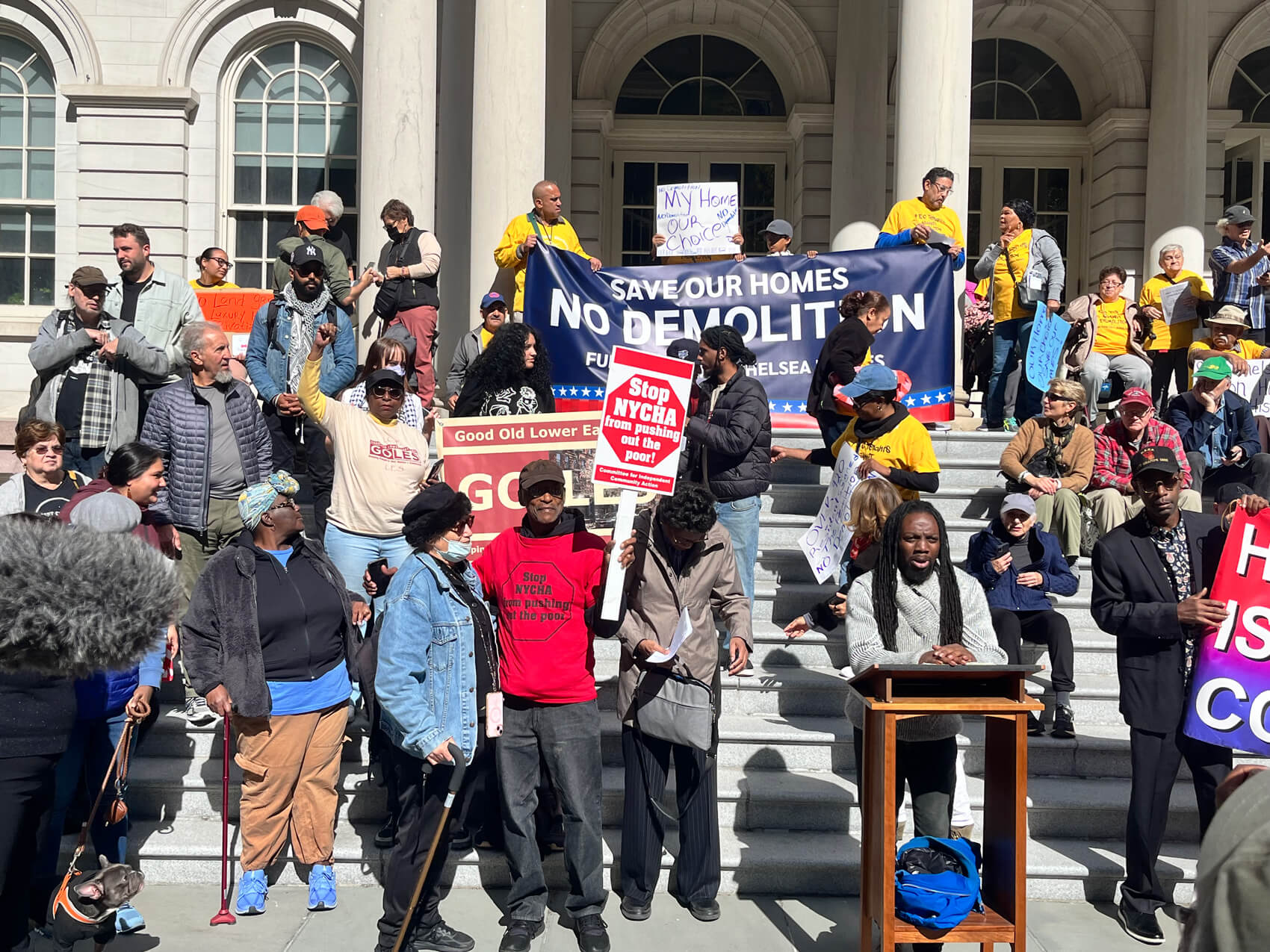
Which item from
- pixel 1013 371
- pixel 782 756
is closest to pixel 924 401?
pixel 1013 371

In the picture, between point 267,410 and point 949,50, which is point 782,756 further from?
point 949,50

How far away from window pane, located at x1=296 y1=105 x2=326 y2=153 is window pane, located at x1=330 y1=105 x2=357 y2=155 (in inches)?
4.2

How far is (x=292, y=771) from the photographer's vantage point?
6.64m

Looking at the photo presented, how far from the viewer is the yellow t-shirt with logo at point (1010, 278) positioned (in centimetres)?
1148

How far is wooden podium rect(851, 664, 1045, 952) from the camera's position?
5.34m

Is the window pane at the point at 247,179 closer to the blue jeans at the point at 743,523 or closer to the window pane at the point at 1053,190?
the window pane at the point at 1053,190

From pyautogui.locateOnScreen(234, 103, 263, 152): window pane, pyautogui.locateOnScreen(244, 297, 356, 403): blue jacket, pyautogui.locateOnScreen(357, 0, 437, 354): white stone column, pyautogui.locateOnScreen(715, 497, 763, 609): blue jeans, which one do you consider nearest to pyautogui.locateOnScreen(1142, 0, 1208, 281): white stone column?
pyautogui.locateOnScreen(357, 0, 437, 354): white stone column

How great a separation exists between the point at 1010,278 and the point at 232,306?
6886mm

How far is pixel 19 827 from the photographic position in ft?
17.2

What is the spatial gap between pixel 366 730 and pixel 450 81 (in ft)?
31.4

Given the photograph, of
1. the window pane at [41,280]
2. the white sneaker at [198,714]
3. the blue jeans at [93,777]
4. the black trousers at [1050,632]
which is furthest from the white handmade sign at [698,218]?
the window pane at [41,280]

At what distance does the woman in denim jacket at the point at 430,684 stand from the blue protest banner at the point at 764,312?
502cm

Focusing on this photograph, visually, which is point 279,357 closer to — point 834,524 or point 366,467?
point 366,467

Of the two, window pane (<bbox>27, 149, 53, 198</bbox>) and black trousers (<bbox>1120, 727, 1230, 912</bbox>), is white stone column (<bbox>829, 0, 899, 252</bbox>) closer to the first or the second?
window pane (<bbox>27, 149, 53, 198</bbox>)
